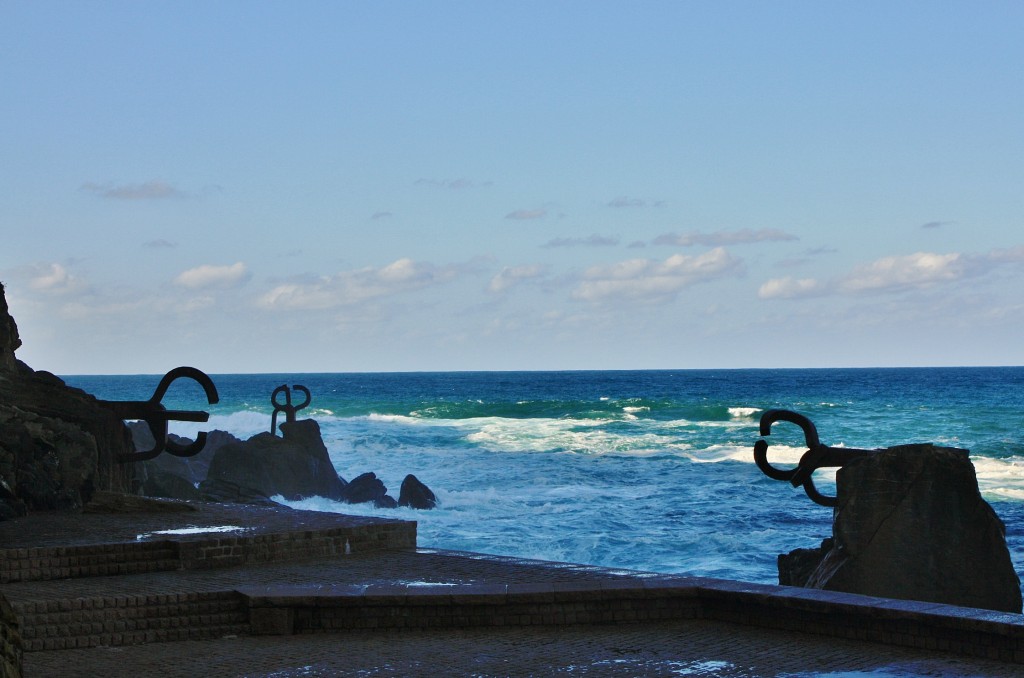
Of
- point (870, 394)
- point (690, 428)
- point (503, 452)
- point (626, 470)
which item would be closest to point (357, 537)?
point (626, 470)

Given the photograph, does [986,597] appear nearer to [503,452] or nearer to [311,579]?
[311,579]

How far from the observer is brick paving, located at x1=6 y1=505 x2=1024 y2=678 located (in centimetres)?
705

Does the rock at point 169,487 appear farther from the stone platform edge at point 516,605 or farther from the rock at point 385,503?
the stone platform edge at point 516,605

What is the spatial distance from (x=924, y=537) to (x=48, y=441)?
28.7 feet

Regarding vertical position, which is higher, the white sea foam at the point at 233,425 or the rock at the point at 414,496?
the white sea foam at the point at 233,425

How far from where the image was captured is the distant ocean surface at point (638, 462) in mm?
21281

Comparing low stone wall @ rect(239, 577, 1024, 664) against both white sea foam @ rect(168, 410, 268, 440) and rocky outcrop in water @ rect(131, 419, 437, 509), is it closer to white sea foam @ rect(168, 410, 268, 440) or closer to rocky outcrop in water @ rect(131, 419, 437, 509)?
rocky outcrop in water @ rect(131, 419, 437, 509)

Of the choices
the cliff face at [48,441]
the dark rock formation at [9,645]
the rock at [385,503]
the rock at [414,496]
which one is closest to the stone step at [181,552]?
the cliff face at [48,441]

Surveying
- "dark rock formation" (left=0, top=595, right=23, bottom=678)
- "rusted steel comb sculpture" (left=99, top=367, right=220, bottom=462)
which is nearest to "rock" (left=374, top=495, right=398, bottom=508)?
"rusted steel comb sculpture" (left=99, top=367, right=220, bottom=462)

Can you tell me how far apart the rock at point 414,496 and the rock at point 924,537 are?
49.3 feet

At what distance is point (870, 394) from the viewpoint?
2800 inches

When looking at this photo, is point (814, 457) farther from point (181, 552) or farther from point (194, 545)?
point (181, 552)

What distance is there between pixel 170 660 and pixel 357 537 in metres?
3.59

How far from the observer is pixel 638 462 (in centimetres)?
3466
